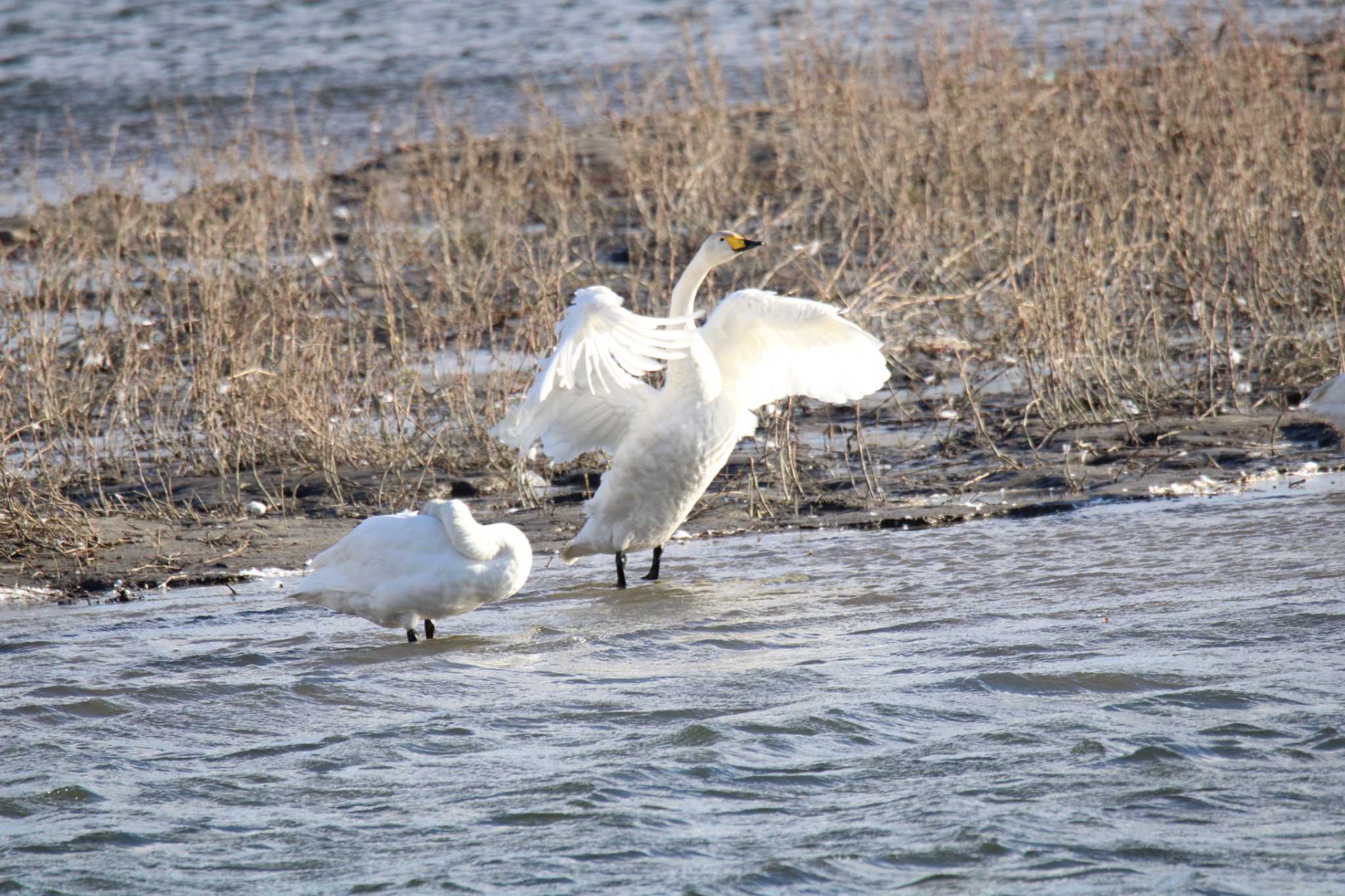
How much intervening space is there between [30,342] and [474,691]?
15.8 ft

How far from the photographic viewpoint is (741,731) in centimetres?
526

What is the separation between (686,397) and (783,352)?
0.76 metres

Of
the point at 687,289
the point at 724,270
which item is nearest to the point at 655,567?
the point at 687,289

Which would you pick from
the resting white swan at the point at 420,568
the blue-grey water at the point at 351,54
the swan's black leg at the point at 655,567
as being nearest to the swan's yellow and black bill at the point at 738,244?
the swan's black leg at the point at 655,567

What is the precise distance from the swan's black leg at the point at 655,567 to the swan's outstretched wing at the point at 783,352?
80cm

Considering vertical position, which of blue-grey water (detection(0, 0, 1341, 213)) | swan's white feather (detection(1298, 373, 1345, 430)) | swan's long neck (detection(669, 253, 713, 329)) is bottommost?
swan's white feather (detection(1298, 373, 1345, 430))

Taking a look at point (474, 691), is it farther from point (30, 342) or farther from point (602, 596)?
point (30, 342)

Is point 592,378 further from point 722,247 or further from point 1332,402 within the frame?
point 1332,402

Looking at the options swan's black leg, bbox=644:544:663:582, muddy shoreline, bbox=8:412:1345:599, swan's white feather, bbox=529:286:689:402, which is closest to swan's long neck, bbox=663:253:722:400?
swan's white feather, bbox=529:286:689:402

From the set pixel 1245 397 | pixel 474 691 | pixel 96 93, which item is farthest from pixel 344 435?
pixel 96 93

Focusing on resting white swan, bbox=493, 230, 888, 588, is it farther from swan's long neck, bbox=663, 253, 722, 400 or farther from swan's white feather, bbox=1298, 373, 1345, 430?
swan's white feather, bbox=1298, 373, 1345, 430

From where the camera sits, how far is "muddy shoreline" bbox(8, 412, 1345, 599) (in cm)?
771

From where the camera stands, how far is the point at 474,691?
591 cm

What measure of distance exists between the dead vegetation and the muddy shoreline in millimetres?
97
